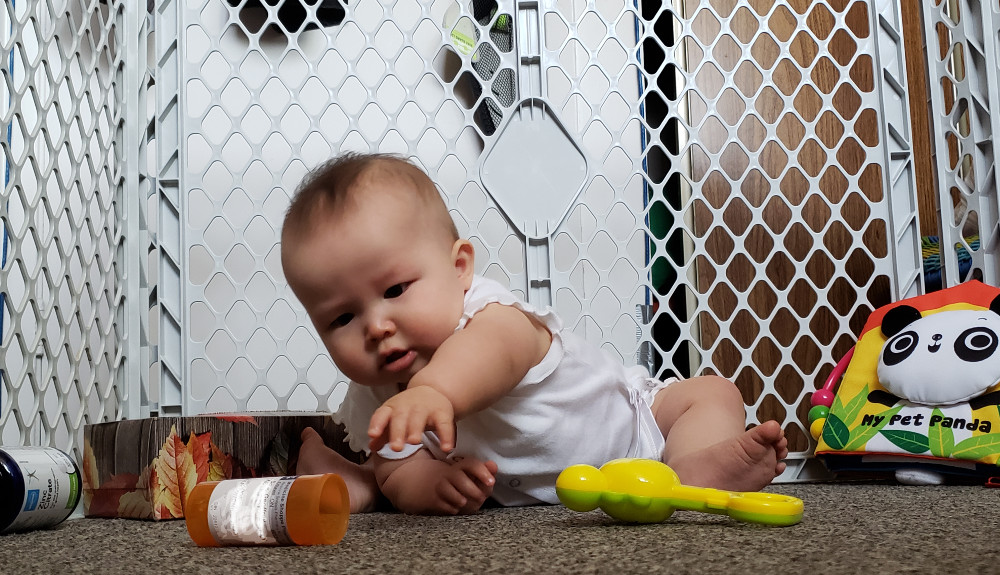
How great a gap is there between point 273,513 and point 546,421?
1.10 feet

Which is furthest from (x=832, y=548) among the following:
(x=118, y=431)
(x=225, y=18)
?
(x=225, y=18)

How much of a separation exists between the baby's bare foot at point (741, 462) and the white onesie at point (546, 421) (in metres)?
0.14

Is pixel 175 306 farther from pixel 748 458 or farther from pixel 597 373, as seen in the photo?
pixel 748 458

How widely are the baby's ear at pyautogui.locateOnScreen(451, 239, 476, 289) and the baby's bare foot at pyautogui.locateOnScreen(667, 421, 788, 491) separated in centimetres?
29

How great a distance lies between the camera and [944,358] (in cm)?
101

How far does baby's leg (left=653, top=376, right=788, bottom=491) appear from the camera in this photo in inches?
30.4

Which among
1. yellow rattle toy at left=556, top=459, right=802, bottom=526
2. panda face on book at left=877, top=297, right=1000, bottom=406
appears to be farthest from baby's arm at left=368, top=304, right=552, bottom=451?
panda face on book at left=877, top=297, right=1000, bottom=406

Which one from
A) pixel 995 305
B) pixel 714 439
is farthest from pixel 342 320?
pixel 995 305

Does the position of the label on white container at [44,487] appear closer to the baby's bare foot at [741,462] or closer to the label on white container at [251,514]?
the label on white container at [251,514]

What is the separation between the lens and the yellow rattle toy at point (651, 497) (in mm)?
630

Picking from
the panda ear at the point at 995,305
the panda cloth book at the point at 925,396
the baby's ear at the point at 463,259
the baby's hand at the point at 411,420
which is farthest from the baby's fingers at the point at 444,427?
the panda ear at the point at 995,305

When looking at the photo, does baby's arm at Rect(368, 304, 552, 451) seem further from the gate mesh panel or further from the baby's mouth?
the gate mesh panel

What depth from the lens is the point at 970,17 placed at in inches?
48.6

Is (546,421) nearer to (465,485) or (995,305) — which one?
(465,485)
